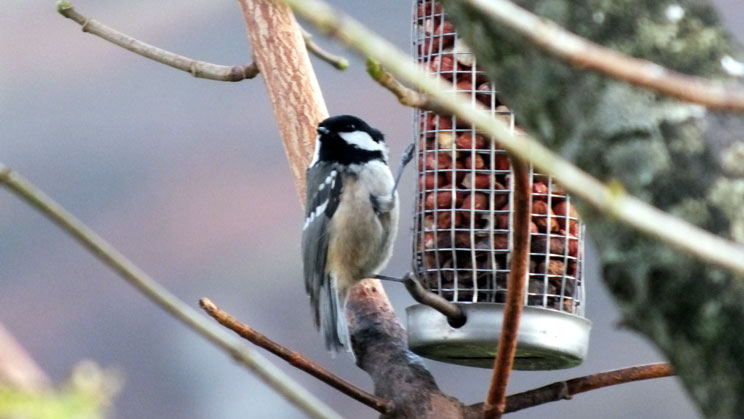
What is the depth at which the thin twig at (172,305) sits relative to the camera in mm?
678

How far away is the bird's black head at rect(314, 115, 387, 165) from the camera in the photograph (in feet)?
9.13

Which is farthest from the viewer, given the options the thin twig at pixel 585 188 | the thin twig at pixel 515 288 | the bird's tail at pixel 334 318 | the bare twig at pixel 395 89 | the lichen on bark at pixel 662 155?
the bird's tail at pixel 334 318

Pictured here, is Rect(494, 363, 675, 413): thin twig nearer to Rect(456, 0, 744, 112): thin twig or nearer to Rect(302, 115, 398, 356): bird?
Rect(302, 115, 398, 356): bird

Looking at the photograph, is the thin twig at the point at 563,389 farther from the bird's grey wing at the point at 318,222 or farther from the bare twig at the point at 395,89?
the bare twig at the point at 395,89

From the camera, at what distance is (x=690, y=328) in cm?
82

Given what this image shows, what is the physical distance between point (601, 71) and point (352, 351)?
1.90 metres

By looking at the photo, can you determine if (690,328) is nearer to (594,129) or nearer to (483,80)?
(594,129)

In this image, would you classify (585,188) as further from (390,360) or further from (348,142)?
(348,142)

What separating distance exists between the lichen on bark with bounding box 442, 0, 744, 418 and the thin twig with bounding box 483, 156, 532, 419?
1.33 feet

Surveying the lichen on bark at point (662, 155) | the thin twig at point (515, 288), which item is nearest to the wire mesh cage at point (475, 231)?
the thin twig at point (515, 288)

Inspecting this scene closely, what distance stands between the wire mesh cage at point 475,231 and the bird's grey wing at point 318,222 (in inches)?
13.9

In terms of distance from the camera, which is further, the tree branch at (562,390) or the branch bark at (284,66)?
the branch bark at (284,66)

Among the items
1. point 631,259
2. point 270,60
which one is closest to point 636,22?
point 631,259

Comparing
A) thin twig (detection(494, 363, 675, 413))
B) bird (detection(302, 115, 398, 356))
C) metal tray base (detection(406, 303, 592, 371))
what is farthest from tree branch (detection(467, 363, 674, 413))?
bird (detection(302, 115, 398, 356))
